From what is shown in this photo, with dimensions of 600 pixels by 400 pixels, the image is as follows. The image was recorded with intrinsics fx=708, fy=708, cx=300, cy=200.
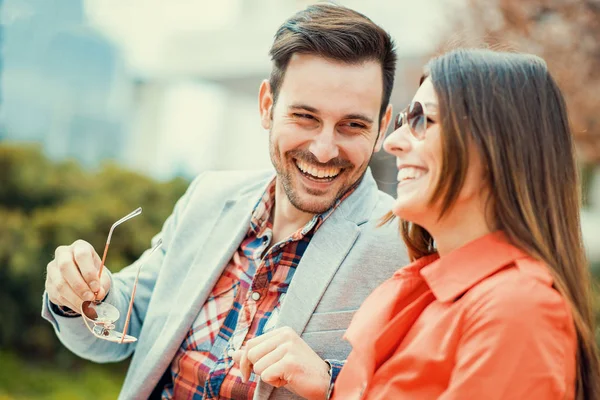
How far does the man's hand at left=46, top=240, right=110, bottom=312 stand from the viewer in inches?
85.1

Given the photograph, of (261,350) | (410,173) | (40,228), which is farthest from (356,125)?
(40,228)

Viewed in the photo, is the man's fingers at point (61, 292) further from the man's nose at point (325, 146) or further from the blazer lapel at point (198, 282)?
the man's nose at point (325, 146)

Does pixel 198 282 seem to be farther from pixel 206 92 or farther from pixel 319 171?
pixel 206 92

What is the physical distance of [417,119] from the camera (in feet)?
5.27

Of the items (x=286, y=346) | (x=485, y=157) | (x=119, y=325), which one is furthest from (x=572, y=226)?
(x=119, y=325)

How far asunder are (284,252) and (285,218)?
0.67 feet

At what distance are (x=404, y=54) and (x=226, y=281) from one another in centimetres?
809

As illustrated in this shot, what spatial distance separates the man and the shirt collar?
0.67m

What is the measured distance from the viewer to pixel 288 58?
2.48 m

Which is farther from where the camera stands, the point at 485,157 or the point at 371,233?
the point at 371,233

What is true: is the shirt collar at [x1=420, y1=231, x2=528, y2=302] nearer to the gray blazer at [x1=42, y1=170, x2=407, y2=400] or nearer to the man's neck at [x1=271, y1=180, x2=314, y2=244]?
the gray blazer at [x1=42, y1=170, x2=407, y2=400]

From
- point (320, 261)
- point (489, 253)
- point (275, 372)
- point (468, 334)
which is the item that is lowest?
point (275, 372)

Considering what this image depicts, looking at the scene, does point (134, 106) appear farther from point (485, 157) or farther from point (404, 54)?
point (485, 157)

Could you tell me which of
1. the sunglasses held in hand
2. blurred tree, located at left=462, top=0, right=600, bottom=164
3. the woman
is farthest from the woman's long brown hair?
blurred tree, located at left=462, top=0, right=600, bottom=164
